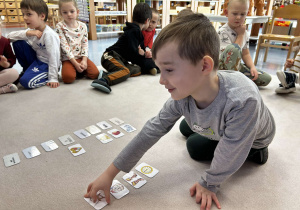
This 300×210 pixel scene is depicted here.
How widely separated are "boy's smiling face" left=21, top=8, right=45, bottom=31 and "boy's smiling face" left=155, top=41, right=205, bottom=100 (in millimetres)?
1731

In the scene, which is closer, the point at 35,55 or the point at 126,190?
the point at 126,190

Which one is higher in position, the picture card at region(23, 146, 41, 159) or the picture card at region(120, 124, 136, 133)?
the picture card at region(120, 124, 136, 133)

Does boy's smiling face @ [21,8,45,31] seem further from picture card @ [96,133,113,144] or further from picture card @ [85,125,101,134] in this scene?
picture card @ [96,133,113,144]

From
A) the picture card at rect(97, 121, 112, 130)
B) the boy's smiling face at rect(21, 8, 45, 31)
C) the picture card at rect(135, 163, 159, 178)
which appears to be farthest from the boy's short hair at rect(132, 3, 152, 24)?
the picture card at rect(135, 163, 159, 178)

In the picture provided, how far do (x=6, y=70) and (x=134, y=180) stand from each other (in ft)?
5.25

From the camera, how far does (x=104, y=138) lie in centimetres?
123

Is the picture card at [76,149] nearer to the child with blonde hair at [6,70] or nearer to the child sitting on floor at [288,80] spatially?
the child with blonde hair at [6,70]

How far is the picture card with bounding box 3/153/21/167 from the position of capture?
1.03m

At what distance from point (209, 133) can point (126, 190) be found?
389mm

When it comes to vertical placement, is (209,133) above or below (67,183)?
above

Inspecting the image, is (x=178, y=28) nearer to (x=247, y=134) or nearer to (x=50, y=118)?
(x=247, y=134)

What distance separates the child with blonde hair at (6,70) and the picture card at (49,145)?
94 cm

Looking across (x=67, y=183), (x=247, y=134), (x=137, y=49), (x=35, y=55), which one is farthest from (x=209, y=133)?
(x=35, y=55)

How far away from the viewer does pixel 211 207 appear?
817 mm
